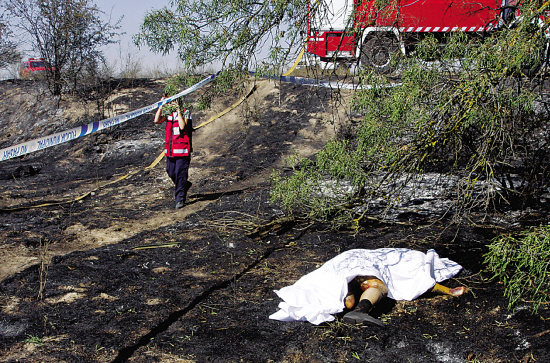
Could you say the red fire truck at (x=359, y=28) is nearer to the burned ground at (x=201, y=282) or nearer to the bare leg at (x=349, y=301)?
the burned ground at (x=201, y=282)

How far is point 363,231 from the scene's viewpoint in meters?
5.41

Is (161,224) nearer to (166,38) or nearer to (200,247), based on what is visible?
(200,247)

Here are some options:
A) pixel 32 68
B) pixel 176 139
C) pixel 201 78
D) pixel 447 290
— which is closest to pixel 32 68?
pixel 32 68

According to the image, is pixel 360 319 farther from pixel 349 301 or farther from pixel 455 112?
pixel 455 112

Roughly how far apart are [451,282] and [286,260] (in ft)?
5.47

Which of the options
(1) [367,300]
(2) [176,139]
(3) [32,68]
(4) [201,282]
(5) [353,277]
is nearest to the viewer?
(1) [367,300]

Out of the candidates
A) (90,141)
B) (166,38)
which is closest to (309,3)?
(166,38)

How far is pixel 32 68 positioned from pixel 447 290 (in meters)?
14.9

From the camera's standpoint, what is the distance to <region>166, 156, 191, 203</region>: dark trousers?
687 cm

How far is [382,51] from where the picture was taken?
5539 millimetres

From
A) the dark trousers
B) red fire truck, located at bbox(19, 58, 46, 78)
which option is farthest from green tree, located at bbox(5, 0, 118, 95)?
the dark trousers

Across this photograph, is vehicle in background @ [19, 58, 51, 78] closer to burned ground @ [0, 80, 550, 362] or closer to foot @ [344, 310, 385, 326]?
burned ground @ [0, 80, 550, 362]

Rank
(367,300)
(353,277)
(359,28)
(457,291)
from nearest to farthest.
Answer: (367,300)
(353,277)
(457,291)
(359,28)

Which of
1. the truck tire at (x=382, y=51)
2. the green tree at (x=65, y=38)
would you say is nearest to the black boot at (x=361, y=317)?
the truck tire at (x=382, y=51)
